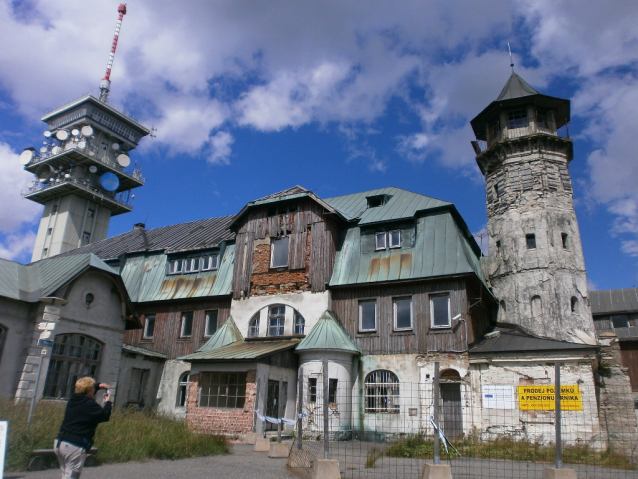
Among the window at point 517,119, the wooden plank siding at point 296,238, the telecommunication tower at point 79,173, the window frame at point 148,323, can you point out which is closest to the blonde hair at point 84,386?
the wooden plank siding at point 296,238

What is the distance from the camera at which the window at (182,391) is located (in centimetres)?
2366

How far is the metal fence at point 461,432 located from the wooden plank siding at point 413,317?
1.36 m

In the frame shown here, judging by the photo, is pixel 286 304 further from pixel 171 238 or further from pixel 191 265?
pixel 171 238

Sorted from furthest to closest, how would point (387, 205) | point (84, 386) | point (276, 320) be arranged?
point (387, 205) < point (276, 320) < point (84, 386)

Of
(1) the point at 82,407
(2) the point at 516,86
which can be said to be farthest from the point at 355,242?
(1) the point at 82,407

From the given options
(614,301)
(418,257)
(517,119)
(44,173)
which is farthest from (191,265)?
(44,173)

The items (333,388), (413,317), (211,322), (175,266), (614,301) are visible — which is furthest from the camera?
(614,301)

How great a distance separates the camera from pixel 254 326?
74.9ft

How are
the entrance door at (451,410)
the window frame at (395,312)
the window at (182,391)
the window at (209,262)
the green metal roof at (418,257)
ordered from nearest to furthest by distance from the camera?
the entrance door at (451,410) → the window frame at (395,312) → the green metal roof at (418,257) → the window at (182,391) → the window at (209,262)

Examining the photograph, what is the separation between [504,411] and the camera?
17.8 meters

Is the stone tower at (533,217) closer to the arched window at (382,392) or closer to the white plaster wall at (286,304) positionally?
the arched window at (382,392)

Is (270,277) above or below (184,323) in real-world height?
above

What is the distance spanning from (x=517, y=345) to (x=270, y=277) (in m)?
11.0

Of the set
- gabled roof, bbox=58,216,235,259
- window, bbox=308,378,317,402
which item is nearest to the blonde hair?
window, bbox=308,378,317,402
